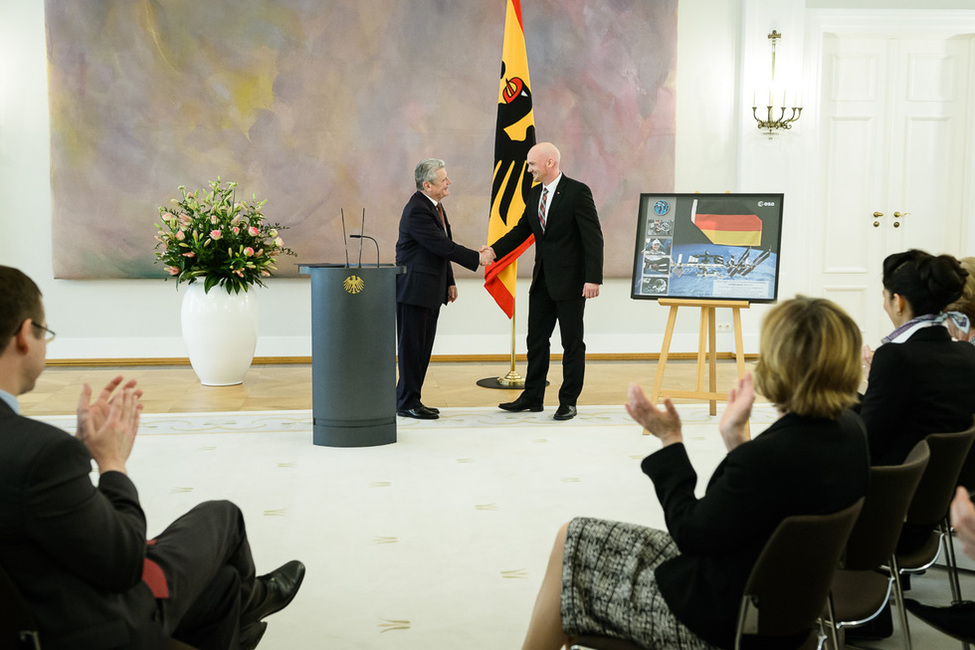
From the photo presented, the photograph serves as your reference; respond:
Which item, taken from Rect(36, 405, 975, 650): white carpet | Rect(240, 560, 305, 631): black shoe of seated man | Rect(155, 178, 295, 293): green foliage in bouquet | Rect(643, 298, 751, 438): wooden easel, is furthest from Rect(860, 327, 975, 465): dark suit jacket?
Rect(155, 178, 295, 293): green foliage in bouquet

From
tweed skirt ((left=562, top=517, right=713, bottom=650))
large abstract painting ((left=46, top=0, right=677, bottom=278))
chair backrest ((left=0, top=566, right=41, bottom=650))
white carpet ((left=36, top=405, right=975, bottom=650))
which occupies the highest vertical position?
large abstract painting ((left=46, top=0, right=677, bottom=278))

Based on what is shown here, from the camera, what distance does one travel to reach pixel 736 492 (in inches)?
74.3

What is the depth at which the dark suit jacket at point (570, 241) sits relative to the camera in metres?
6.13

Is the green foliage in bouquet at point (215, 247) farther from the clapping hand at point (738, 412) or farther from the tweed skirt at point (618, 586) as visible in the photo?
the clapping hand at point (738, 412)

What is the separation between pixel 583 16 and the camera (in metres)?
8.59

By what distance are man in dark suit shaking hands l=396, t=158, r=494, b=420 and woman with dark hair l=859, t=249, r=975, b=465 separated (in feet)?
11.9

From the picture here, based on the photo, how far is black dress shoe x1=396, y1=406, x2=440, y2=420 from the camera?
6184 millimetres

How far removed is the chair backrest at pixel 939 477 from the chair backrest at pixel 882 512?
19 centimetres

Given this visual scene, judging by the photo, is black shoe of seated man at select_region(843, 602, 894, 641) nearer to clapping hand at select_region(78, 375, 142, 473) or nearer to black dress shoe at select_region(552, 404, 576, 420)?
clapping hand at select_region(78, 375, 142, 473)

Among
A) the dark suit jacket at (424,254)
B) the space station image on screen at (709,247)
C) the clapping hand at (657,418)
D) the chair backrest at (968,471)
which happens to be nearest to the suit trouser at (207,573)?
the clapping hand at (657,418)

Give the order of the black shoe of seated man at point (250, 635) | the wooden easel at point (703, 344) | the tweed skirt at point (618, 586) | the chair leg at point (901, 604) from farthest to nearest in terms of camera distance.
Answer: the wooden easel at point (703, 344) < the chair leg at point (901, 604) < the black shoe of seated man at point (250, 635) < the tweed skirt at point (618, 586)

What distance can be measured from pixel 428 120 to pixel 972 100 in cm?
509

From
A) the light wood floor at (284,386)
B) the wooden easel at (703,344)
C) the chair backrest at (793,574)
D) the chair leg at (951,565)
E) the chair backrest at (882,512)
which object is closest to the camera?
the chair backrest at (793,574)

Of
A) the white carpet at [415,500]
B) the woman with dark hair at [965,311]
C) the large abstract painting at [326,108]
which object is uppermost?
the large abstract painting at [326,108]
